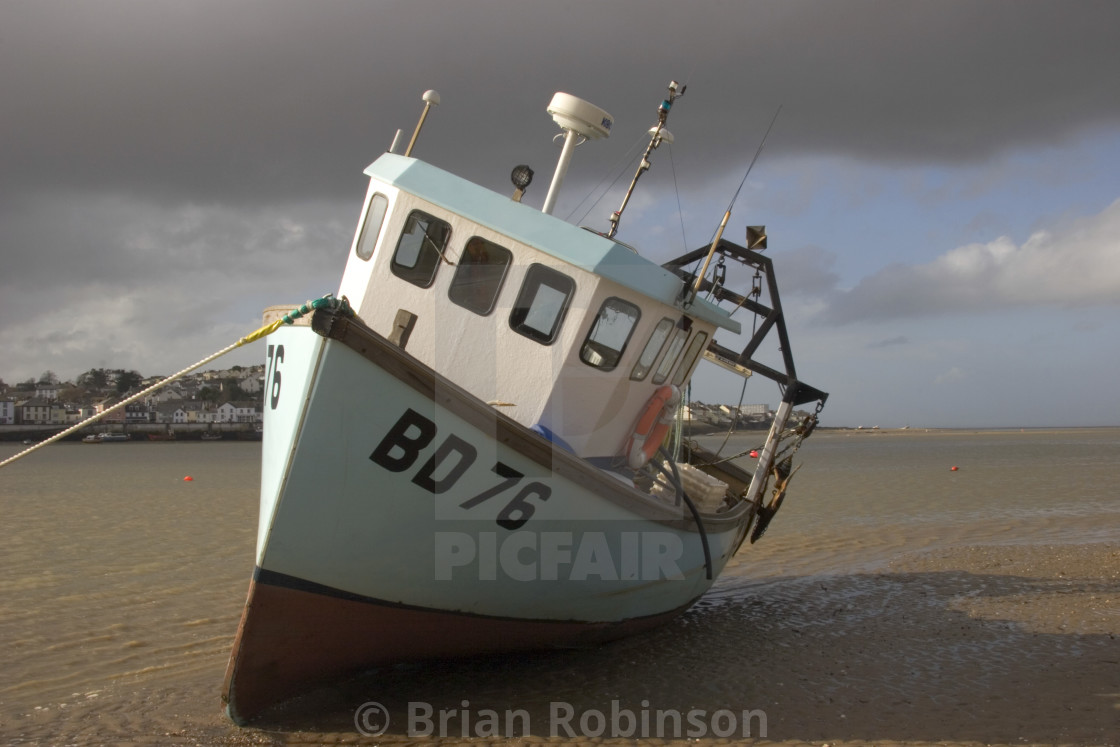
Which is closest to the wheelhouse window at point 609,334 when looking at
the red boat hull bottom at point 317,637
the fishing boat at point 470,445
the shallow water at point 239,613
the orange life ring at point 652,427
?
the fishing boat at point 470,445

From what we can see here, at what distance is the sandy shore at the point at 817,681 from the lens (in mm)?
5988

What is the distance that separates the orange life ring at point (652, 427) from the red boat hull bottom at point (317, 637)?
1974 mm

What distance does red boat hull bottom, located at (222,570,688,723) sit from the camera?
5.84 meters

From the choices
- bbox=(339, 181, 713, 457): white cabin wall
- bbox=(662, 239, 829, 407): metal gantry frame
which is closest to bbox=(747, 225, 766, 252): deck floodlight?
bbox=(662, 239, 829, 407): metal gantry frame

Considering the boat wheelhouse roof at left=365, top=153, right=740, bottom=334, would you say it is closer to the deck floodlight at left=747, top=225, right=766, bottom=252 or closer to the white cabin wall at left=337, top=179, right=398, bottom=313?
the white cabin wall at left=337, top=179, right=398, bottom=313

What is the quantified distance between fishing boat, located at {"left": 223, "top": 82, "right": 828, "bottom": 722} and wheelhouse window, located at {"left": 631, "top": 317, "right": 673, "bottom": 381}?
37 mm

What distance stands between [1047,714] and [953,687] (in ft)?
2.49

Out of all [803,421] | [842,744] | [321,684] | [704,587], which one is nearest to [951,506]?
[803,421]

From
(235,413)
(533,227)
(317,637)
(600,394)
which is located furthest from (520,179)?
(235,413)

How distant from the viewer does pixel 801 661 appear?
7.73 metres

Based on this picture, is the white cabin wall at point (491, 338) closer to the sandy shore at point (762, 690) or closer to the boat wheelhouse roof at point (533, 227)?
the boat wheelhouse roof at point (533, 227)

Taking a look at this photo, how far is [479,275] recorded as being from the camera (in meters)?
7.34

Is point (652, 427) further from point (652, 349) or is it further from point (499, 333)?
point (499, 333)

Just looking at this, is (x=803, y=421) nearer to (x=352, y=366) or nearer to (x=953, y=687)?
(x=953, y=687)
